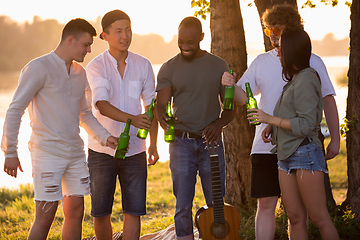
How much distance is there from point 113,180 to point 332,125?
2.08 metres

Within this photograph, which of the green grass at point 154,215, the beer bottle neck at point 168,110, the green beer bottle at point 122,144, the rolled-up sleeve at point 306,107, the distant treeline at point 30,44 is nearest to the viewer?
the rolled-up sleeve at point 306,107

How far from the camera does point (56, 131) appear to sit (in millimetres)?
3260

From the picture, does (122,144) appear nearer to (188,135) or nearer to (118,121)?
(118,121)

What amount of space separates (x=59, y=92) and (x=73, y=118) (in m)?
0.25

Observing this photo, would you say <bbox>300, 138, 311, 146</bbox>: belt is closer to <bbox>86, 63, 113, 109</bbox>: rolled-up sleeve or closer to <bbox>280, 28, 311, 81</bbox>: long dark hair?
<bbox>280, 28, 311, 81</bbox>: long dark hair

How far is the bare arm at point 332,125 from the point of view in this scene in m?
3.35

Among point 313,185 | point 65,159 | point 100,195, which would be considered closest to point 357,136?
point 313,185

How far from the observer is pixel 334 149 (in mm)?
3350

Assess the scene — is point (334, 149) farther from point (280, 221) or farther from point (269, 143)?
point (280, 221)

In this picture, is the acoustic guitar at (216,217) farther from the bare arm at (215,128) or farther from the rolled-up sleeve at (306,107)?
the rolled-up sleeve at (306,107)

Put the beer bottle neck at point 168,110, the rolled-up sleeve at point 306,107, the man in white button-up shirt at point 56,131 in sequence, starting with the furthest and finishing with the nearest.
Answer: the beer bottle neck at point 168,110 < the man in white button-up shirt at point 56,131 < the rolled-up sleeve at point 306,107

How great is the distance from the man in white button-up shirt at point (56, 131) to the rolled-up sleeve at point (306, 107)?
154 centimetres

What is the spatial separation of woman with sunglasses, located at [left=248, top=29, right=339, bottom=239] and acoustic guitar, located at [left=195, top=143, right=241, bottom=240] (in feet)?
2.21

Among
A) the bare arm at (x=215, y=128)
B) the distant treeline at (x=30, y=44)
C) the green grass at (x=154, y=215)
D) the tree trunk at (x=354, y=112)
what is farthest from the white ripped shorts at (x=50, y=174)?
the distant treeline at (x=30, y=44)
